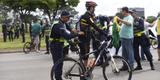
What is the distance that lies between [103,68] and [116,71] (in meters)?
0.31

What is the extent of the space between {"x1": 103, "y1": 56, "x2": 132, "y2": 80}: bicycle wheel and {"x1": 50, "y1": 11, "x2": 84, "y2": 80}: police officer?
1083 mm

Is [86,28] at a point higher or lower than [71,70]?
higher

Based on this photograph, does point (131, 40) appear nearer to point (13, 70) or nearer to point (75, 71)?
point (75, 71)

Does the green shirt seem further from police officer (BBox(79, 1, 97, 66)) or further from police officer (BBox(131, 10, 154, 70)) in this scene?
police officer (BBox(79, 1, 97, 66))

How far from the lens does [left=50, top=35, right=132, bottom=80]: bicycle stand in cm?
1021

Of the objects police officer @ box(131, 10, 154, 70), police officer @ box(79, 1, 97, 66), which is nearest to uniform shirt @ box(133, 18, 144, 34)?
police officer @ box(131, 10, 154, 70)

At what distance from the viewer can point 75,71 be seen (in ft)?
33.7

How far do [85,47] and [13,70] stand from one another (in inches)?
187

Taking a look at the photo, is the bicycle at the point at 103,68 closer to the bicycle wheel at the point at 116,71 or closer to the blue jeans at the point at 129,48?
the bicycle wheel at the point at 116,71

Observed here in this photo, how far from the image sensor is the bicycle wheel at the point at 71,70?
401 inches

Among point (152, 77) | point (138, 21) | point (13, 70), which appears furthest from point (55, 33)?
point (13, 70)

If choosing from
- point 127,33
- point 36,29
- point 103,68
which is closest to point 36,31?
point 36,29

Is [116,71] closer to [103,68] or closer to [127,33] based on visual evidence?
[103,68]

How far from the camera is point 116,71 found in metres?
10.8
